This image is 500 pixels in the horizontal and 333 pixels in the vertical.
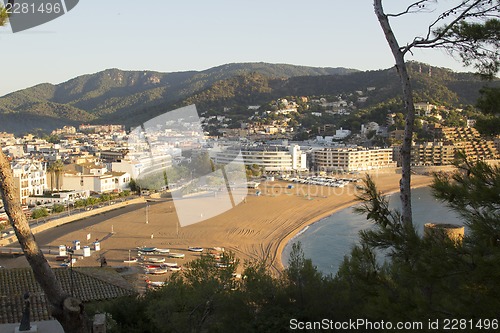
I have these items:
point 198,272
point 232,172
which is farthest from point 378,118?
point 198,272

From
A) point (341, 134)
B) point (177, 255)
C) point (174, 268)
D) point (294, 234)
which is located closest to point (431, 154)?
point (341, 134)

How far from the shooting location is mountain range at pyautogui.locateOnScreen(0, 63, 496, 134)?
178 ft

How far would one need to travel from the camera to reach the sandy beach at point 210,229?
449 inches

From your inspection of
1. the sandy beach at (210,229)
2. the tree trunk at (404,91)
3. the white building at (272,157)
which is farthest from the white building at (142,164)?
the tree trunk at (404,91)

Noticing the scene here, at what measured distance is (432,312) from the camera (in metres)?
1.75

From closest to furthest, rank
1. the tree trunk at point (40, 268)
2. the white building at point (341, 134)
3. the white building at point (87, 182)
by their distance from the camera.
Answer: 1. the tree trunk at point (40, 268)
2. the white building at point (87, 182)
3. the white building at point (341, 134)

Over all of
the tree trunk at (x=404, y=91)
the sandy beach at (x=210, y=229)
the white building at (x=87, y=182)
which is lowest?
the sandy beach at (x=210, y=229)

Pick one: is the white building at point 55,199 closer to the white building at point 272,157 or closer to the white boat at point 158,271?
the white boat at point 158,271

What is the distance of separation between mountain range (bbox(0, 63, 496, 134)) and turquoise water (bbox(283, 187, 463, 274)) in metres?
17.7

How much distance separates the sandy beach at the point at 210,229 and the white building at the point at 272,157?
27.1 ft

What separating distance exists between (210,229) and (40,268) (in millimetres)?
11498

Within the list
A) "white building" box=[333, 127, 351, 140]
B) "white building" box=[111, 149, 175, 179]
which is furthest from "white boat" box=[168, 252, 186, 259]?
"white building" box=[333, 127, 351, 140]

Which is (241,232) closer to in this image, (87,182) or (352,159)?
(87,182)

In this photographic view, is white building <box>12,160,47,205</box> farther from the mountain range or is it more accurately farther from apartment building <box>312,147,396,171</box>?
the mountain range
